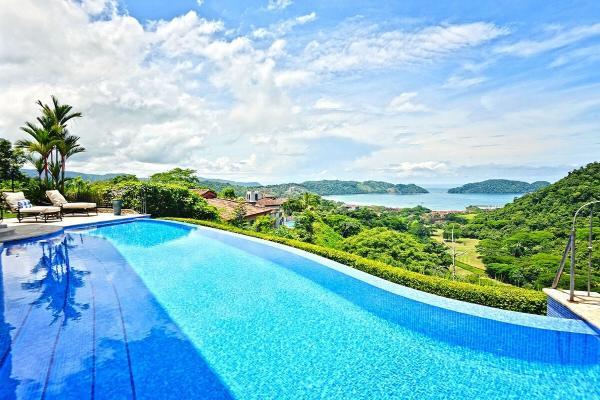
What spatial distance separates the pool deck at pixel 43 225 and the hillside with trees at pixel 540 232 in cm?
2850

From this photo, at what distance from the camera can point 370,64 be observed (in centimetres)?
1415

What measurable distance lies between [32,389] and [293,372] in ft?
9.11

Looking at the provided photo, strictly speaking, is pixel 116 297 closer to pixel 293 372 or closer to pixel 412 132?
pixel 293 372

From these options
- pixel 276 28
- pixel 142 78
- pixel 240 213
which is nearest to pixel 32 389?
pixel 276 28

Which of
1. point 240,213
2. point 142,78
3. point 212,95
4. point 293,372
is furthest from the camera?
point 240,213

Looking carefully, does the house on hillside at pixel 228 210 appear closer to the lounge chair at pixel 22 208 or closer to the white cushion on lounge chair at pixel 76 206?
the white cushion on lounge chair at pixel 76 206

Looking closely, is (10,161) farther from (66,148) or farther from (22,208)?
(22,208)

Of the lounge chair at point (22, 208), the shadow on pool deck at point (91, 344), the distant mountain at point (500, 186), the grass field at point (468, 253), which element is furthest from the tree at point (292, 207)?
the distant mountain at point (500, 186)

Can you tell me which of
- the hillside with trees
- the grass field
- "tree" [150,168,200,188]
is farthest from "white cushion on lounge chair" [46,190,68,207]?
the grass field

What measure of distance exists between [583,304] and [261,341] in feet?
17.2

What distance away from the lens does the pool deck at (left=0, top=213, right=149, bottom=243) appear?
9727mm

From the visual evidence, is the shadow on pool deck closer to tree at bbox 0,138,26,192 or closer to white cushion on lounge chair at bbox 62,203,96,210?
white cushion on lounge chair at bbox 62,203,96,210

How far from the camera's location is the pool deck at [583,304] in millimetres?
4889

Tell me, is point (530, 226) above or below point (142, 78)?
below
